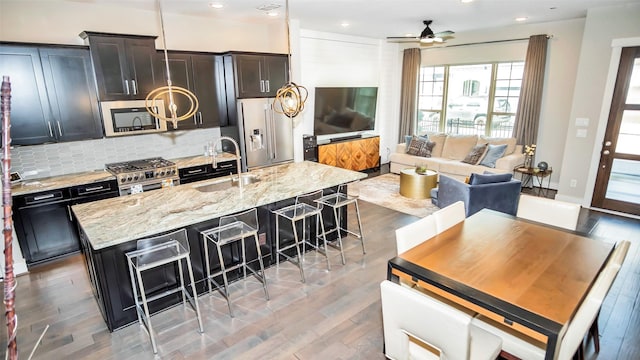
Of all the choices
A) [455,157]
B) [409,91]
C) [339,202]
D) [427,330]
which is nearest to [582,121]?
[455,157]

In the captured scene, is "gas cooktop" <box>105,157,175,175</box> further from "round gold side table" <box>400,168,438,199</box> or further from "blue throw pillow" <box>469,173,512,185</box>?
"blue throw pillow" <box>469,173,512,185</box>

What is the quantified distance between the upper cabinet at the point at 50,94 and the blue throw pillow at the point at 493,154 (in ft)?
20.5

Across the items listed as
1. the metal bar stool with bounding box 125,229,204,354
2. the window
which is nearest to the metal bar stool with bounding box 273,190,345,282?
the metal bar stool with bounding box 125,229,204,354

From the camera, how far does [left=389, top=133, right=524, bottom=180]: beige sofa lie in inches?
245

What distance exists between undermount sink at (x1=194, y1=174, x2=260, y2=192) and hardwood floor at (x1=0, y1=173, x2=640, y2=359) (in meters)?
1.03

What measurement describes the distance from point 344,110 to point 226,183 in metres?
4.15

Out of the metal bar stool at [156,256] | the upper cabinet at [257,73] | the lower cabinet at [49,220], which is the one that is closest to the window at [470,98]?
the upper cabinet at [257,73]

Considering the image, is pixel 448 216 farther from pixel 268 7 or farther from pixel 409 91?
pixel 409 91

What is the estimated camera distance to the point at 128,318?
2938 mm

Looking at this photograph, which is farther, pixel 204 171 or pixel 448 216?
pixel 204 171

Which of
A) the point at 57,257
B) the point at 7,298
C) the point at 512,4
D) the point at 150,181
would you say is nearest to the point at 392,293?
the point at 7,298

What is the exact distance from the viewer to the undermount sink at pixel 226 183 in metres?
3.70

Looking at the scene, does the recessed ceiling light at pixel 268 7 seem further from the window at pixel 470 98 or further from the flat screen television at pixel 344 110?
the window at pixel 470 98

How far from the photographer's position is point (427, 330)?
1.75 metres
